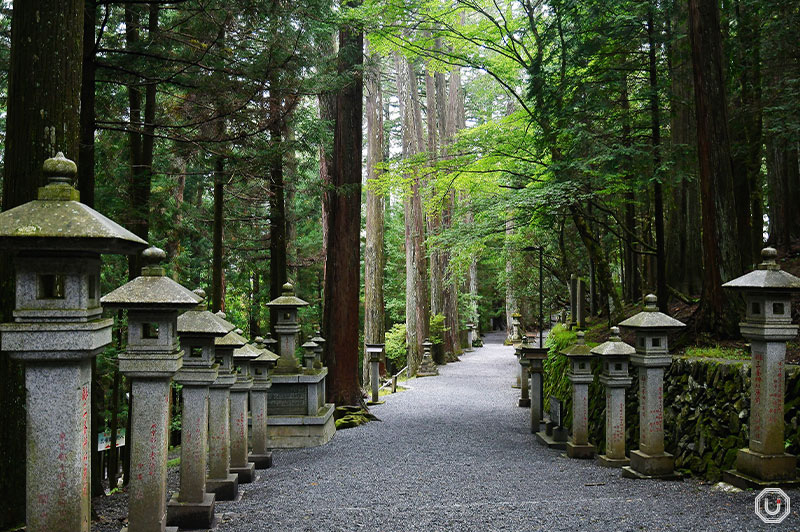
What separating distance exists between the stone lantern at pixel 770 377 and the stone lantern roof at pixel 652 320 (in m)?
0.80

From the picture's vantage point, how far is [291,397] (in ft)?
29.8

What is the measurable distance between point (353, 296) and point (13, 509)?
7624 millimetres

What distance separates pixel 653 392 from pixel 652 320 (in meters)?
0.78

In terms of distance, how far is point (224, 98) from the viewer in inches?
291

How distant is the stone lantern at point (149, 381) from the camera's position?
3.65 meters

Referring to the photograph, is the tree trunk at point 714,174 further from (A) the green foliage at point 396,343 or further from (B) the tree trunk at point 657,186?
(A) the green foliage at point 396,343

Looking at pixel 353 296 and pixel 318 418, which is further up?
pixel 353 296

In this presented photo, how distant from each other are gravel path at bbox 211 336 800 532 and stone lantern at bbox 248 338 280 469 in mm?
258

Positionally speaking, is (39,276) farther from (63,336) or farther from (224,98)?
(224,98)

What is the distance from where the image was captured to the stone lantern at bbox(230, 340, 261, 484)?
6.16 metres

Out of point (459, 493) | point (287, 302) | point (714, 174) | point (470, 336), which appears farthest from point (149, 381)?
point (470, 336)

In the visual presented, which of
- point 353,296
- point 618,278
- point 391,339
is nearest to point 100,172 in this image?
point 353,296

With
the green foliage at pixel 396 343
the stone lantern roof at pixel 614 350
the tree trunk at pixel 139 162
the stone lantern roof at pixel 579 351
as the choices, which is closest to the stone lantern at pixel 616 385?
the stone lantern roof at pixel 614 350

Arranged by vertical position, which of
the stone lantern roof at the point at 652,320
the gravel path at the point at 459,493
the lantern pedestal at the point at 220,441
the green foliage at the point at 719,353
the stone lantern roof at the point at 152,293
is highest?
the stone lantern roof at the point at 152,293
